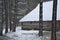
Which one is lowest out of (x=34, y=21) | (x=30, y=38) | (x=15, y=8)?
(x=30, y=38)

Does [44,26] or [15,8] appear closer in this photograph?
[44,26]

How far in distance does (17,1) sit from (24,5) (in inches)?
25.4

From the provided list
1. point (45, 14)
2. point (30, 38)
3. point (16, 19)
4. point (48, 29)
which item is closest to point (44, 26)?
point (48, 29)

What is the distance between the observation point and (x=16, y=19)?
42.2 ft

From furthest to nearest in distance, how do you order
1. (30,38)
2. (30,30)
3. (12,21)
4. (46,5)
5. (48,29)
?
(12,21)
(46,5)
(30,30)
(48,29)
(30,38)

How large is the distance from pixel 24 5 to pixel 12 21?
1.64 m

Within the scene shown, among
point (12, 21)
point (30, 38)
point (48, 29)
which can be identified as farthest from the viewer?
point (12, 21)

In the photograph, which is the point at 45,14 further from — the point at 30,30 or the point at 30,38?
the point at 30,38

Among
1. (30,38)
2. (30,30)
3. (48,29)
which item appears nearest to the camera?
(30,38)

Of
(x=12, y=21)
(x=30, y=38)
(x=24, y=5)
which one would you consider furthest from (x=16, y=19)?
(x=30, y=38)

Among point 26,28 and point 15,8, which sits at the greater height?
point 15,8

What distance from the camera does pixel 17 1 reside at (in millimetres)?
13047

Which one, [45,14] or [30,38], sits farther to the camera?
[45,14]

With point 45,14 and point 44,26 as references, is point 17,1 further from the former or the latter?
point 44,26
